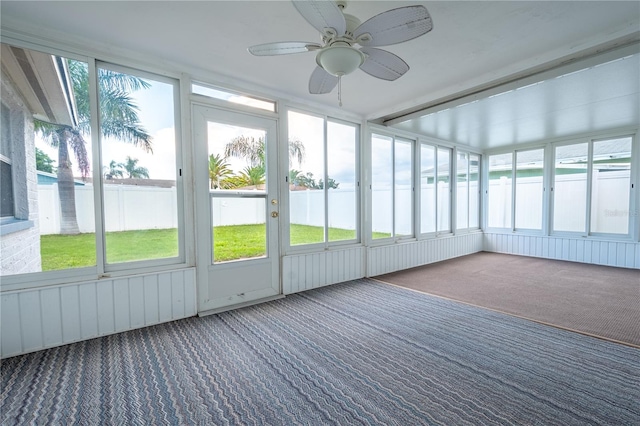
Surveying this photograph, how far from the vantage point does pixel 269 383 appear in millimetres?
1824

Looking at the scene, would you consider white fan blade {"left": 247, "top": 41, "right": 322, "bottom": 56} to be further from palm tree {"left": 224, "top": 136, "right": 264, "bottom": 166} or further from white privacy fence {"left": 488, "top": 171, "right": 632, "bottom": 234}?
white privacy fence {"left": 488, "top": 171, "right": 632, "bottom": 234}

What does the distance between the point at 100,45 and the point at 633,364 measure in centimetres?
490

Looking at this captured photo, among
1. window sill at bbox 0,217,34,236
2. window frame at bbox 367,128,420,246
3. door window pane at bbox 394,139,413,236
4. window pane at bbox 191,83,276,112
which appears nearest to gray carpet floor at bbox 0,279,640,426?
window sill at bbox 0,217,34,236

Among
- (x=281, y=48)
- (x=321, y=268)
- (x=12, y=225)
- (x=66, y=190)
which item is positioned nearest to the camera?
(x=281, y=48)

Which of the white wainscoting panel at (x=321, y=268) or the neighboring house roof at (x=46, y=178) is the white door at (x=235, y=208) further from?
the neighboring house roof at (x=46, y=178)

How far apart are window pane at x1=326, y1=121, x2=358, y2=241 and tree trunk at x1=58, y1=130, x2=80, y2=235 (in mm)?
2793

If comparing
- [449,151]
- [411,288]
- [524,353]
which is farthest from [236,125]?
[449,151]

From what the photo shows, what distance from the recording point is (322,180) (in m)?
3.96

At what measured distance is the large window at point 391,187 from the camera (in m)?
4.54

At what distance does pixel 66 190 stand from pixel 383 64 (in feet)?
9.10

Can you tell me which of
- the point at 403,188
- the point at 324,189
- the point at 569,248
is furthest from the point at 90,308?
the point at 569,248

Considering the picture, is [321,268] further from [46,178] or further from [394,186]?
[46,178]

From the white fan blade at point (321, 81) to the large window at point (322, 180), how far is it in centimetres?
132

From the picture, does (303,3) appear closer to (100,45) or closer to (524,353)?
(100,45)
